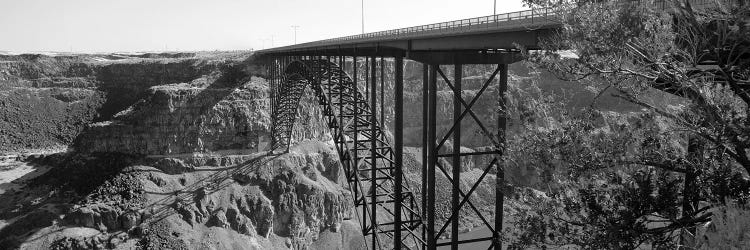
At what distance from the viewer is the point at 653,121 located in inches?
356

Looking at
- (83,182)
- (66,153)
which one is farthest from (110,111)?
(83,182)

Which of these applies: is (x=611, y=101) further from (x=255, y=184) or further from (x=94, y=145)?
(x=94, y=145)

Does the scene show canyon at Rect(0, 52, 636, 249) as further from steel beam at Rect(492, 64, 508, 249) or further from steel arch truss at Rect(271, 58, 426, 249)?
steel beam at Rect(492, 64, 508, 249)

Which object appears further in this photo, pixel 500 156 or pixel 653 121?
pixel 500 156

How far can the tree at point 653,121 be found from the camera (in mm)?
7508

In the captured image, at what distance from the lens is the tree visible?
24.6ft

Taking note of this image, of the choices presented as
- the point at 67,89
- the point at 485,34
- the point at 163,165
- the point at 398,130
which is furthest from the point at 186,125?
the point at 485,34

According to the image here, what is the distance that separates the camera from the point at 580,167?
30.3 ft

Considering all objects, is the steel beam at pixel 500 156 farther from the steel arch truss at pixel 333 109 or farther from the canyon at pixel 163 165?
the canyon at pixel 163 165

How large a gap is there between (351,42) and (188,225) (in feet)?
99.3

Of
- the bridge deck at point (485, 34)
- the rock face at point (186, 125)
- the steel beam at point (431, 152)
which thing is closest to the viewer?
the bridge deck at point (485, 34)

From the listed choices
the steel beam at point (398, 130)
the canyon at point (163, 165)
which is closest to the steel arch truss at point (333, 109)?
the canyon at point (163, 165)

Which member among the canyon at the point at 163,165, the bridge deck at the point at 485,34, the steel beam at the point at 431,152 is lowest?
the canyon at the point at 163,165

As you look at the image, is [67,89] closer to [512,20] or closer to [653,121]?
[512,20]
